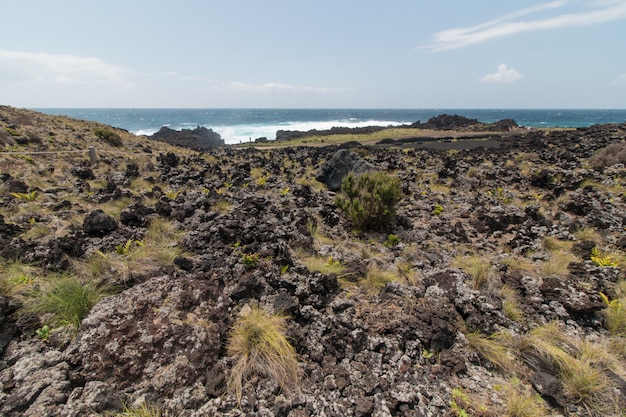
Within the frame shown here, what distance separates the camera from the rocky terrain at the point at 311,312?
2758 millimetres

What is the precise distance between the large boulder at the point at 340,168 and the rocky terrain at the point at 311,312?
5.17m

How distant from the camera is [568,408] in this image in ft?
9.32

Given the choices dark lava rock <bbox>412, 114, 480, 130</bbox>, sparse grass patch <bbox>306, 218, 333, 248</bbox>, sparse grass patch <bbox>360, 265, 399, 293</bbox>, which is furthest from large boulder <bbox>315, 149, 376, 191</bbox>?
dark lava rock <bbox>412, 114, 480, 130</bbox>

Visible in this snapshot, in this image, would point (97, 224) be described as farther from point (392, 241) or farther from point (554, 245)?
point (554, 245)

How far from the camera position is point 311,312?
389 centimetres

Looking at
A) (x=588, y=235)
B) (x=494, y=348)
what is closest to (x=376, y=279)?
(x=494, y=348)

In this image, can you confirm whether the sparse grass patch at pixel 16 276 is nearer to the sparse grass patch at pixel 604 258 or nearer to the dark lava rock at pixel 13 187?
Result: the dark lava rock at pixel 13 187

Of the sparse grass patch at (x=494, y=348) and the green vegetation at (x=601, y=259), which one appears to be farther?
the green vegetation at (x=601, y=259)

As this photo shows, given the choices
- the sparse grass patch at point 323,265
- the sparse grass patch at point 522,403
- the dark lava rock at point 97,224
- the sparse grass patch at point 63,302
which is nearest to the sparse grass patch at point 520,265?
the sparse grass patch at point 522,403

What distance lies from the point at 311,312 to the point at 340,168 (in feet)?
33.9

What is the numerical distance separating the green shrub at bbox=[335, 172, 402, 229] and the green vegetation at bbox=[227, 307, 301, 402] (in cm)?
508

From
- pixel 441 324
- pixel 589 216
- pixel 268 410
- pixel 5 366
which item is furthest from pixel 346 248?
pixel 589 216

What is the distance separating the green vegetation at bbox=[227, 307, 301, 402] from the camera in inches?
115

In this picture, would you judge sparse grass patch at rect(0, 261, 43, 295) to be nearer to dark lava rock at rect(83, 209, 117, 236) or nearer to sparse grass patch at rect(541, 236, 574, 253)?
dark lava rock at rect(83, 209, 117, 236)
